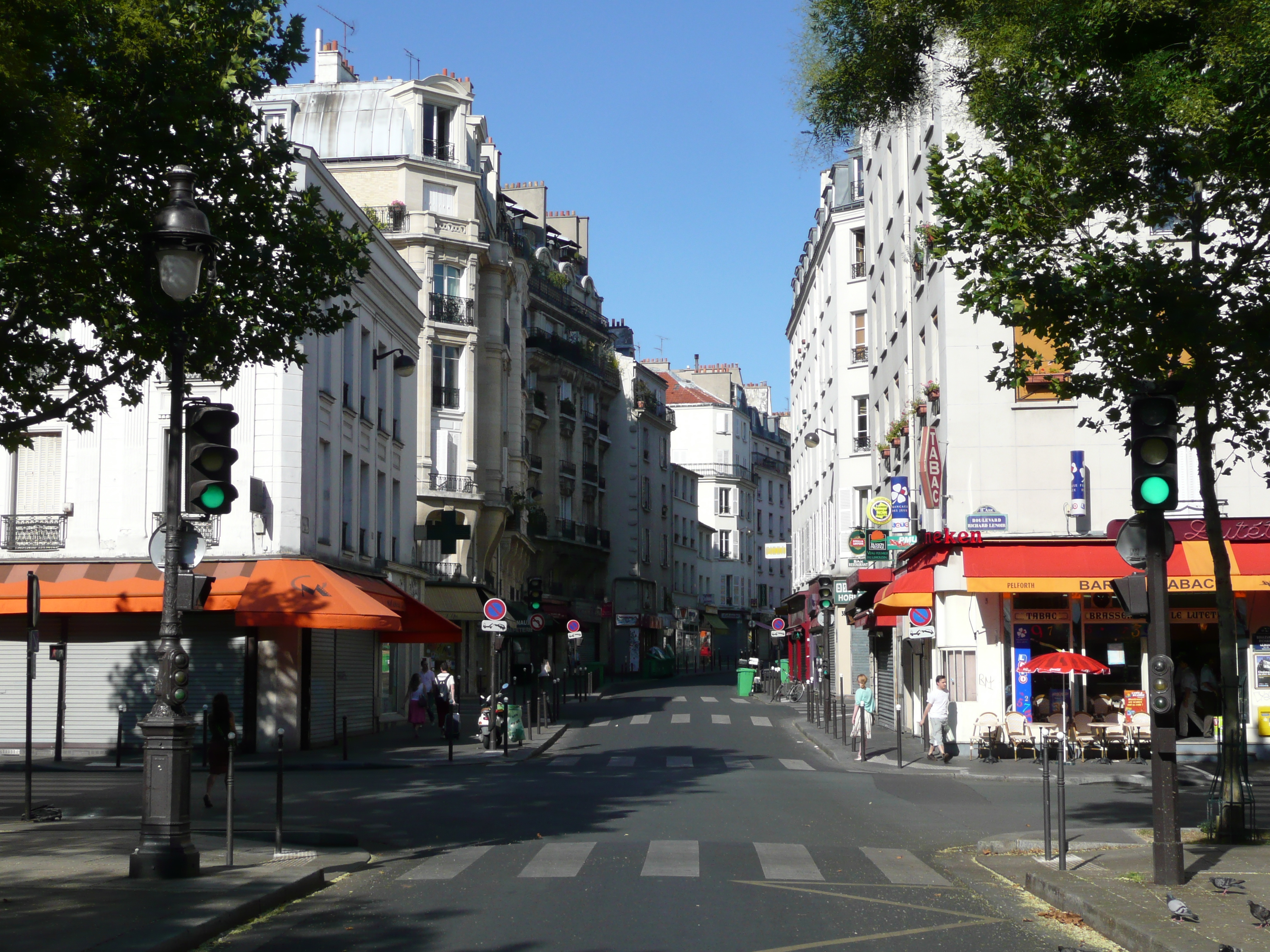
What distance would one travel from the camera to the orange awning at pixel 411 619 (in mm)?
29578

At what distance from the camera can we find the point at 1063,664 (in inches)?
895

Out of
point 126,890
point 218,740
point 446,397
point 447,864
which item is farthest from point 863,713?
point 446,397

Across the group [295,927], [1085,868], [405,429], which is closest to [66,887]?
[295,927]

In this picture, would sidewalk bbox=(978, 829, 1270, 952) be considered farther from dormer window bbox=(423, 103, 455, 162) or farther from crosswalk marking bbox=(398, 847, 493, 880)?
dormer window bbox=(423, 103, 455, 162)

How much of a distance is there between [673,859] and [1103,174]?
7.25 metres

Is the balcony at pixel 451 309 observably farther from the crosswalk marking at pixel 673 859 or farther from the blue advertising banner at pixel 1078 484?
the crosswalk marking at pixel 673 859

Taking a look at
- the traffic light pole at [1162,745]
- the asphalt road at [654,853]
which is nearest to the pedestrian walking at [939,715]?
the asphalt road at [654,853]

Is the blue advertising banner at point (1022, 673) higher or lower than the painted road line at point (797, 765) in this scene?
higher

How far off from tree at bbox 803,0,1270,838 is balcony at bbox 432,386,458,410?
36.8 metres

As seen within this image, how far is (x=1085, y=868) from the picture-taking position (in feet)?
36.1

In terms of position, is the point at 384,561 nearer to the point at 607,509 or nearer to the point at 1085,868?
the point at 1085,868

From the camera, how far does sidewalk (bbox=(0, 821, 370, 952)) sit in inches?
318

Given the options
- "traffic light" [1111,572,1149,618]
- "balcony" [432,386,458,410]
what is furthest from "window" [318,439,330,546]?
"traffic light" [1111,572,1149,618]

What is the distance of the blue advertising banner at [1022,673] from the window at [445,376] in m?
28.0
